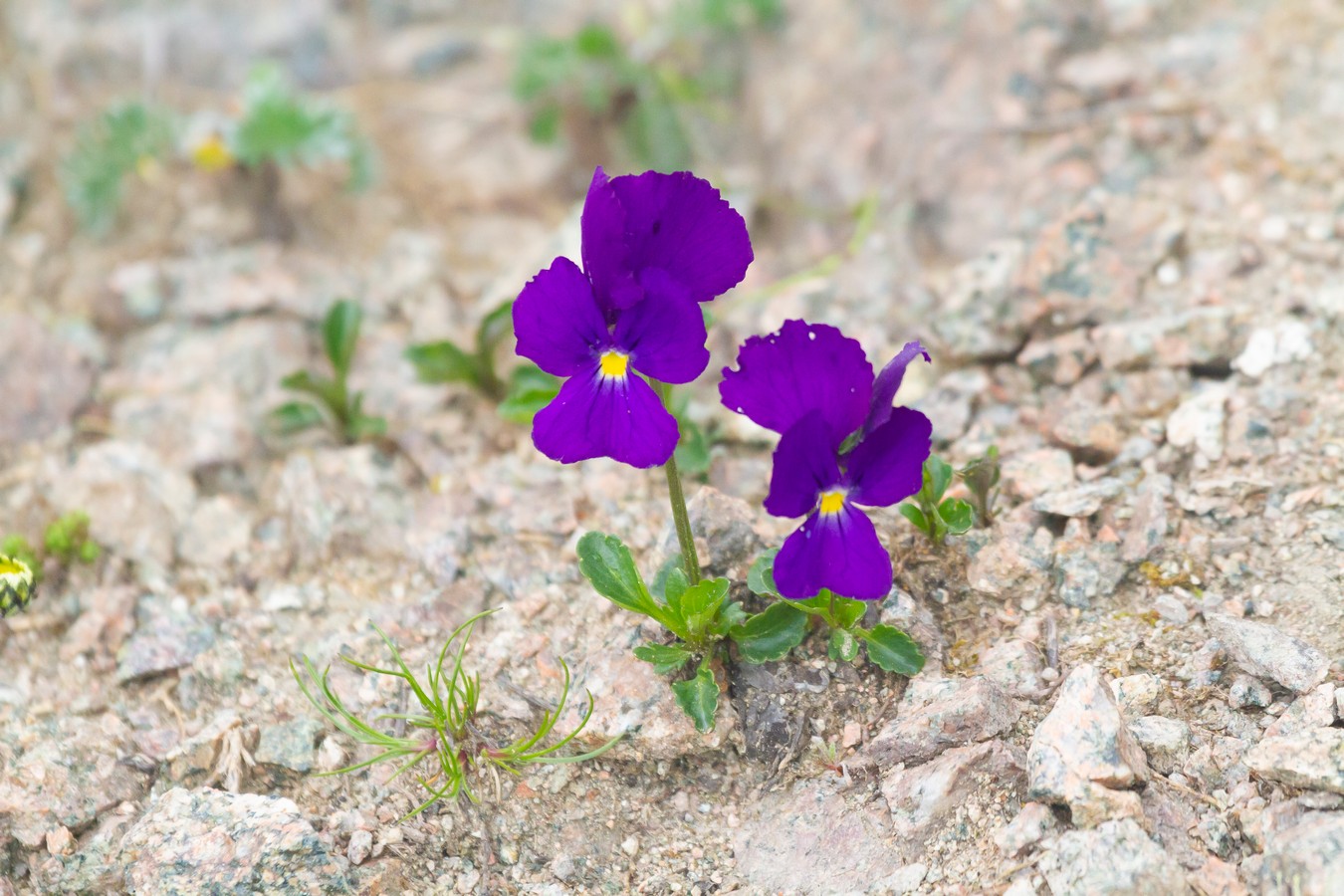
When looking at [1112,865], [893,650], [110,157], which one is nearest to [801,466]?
[893,650]

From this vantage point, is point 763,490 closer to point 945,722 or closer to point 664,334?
point 945,722

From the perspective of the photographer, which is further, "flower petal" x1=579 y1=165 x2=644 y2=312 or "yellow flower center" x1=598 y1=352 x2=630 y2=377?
"yellow flower center" x1=598 y1=352 x2=630 y2=377

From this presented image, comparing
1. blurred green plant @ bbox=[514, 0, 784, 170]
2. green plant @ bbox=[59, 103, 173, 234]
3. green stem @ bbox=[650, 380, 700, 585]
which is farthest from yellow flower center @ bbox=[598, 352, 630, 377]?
green plant @ bbox=[59, 103, 173, 234]

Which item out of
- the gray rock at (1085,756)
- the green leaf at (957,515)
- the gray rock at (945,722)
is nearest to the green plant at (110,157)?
the green leaf at (957,515)

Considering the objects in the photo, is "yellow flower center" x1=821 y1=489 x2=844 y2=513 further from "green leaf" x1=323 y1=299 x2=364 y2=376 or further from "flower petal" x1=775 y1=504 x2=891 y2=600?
"green leaf" x1=323 y1=299 x2=364 y2=376

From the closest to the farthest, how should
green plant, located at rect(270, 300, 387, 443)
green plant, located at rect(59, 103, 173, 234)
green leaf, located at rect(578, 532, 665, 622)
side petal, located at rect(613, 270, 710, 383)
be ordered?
side petal, located at rect(613, 270, 710, 383) < green leaf, located at rect(578, 532, 665, 622) < green plant, located at rect(270, 300, 387, 443) < green plant, located at rect(59, 103, 173, 234)

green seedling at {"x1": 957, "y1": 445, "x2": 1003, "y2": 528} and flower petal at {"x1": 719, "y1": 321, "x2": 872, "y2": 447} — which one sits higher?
flower petal at {"x1": 719, "y1": 321, "x2": 872, "y2": 447}

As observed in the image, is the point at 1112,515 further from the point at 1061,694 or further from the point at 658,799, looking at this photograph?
the point at 658,799

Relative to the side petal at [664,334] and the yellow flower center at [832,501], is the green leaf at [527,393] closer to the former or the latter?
the side petal at [664,334]
